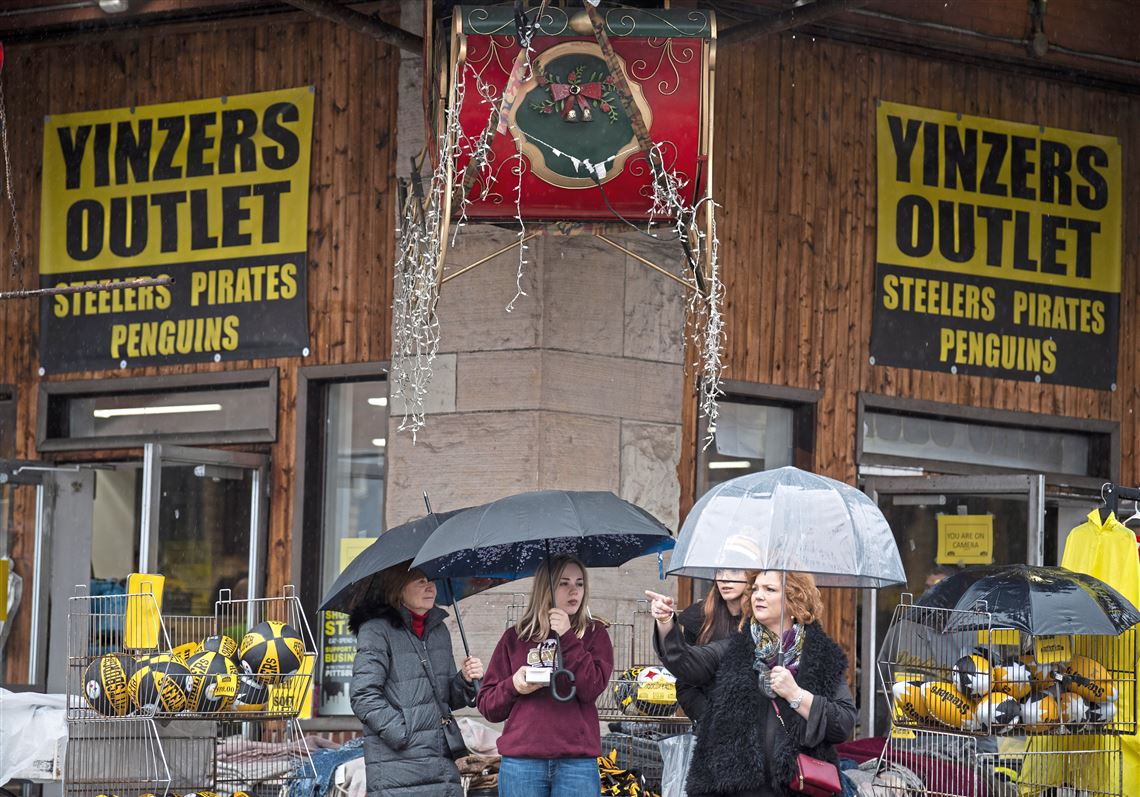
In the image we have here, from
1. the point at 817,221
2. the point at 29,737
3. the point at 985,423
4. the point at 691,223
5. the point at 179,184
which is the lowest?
the point at 29,737

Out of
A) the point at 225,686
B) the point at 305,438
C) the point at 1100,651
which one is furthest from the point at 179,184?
the point at 1100,651

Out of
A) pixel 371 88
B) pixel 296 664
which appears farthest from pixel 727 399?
pixel 296 664

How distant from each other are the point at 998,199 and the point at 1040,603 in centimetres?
512

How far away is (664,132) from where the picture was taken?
8.91m

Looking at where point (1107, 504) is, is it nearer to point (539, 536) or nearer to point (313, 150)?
point (539, 536)

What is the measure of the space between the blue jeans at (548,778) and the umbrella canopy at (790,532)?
102cm

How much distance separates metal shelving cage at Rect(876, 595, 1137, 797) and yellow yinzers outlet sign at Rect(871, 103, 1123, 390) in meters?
3.71

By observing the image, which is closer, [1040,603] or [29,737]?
[1040,603]

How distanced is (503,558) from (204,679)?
1.57 m

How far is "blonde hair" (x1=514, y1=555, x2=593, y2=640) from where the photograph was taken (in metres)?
7.74

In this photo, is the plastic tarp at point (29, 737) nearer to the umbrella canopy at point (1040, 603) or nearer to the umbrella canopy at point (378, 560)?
the umbrella canopy at point (378, 560)

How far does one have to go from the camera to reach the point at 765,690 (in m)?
6.73

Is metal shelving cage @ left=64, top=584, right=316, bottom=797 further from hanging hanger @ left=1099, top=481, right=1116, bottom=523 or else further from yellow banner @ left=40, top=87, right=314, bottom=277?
hanging hanger @ left=1099, top=481, right=1116, bottom=523

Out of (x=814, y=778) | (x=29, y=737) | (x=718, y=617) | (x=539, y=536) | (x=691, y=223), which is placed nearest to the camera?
(x=814, y=778)
